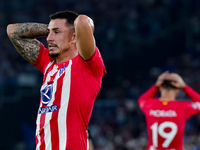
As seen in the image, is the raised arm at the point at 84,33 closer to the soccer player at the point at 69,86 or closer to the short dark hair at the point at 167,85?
the soccer player at the point at 69,86

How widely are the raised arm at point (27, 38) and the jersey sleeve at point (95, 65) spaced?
0.75 metres

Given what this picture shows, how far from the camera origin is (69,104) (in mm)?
3018

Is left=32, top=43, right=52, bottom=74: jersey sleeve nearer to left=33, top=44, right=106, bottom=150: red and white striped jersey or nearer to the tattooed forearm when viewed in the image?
the tattooed forearm

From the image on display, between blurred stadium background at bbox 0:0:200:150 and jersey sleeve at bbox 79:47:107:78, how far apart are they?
19.8ft

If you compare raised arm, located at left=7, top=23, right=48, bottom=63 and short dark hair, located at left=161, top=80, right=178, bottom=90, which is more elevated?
raised arm, located at left=7, top=23, right=48, bottom=63

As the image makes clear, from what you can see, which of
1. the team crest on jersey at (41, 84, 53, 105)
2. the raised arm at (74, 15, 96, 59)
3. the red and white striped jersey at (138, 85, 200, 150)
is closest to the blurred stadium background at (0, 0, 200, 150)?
the red and white striped jersey at (138, 85, 200, 150)

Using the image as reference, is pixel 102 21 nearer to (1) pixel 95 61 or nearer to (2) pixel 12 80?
(2) pixel 12 80

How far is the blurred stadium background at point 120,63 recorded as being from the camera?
29.2 ft

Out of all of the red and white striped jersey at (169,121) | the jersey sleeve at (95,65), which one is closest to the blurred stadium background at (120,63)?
the red and white striped jersey at (169,121)

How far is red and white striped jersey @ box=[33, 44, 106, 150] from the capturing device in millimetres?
3006

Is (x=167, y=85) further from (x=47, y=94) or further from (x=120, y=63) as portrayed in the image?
(x=120, y=63)

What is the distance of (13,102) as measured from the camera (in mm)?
8789

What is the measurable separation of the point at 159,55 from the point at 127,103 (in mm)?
2492

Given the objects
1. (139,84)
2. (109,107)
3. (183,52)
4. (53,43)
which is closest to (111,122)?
(109,107)
